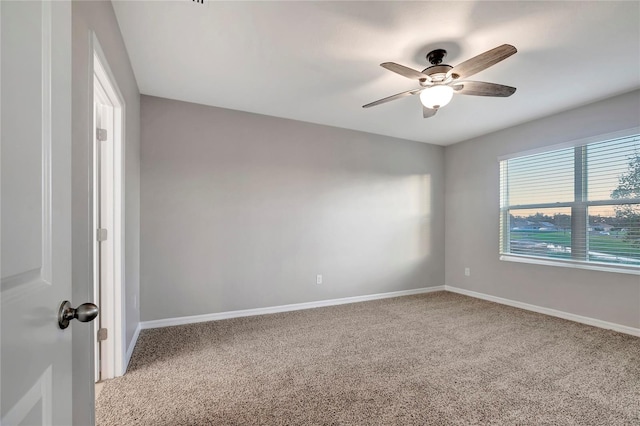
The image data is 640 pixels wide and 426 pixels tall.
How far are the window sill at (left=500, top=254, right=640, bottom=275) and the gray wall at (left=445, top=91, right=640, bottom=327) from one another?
0.19 feet

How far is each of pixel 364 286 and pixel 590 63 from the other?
11.6 ft

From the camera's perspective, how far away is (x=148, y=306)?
130 inches

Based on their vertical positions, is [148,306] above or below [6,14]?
below

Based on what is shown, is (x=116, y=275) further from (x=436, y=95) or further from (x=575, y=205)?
(x=575, y=205)

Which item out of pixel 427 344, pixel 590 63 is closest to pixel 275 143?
pixel 427 344

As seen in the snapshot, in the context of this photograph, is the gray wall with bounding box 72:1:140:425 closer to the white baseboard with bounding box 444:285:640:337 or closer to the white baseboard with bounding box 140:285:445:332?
the white baseboard with bounding box 140:285:445:332

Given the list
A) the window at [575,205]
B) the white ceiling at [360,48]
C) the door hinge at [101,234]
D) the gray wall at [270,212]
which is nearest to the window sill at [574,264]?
the window at [575,205]

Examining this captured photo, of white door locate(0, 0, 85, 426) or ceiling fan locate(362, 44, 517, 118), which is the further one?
ceiling fan locate(362, 44, 517, 118)

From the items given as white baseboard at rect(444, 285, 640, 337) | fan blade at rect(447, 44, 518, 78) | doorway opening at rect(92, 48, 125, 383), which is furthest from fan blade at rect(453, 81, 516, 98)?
white baseboard at rect(444, 285, 640, 337)

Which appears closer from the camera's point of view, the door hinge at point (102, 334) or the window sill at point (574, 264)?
the door hinge at point (102, 334)

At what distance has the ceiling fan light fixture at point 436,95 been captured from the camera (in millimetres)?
Result: 2383

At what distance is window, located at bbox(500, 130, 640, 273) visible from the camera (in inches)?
128

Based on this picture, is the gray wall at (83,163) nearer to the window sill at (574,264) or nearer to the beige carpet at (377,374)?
the beige carpet at (377,374)

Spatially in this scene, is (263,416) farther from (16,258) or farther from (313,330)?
(16,258)
